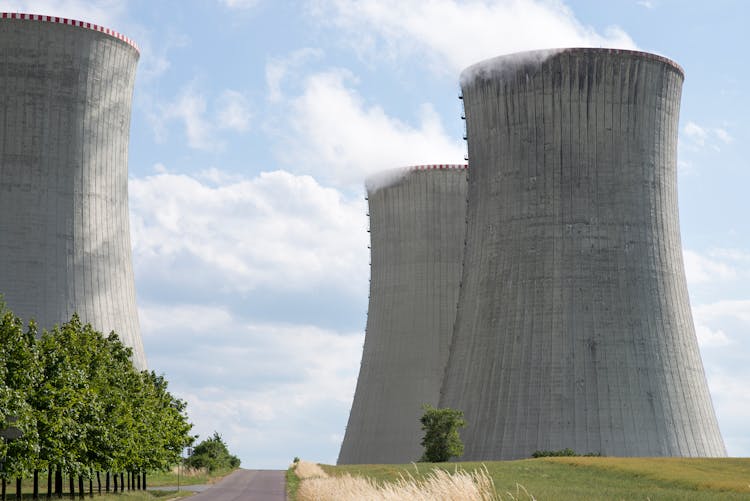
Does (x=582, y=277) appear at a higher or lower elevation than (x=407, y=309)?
lower

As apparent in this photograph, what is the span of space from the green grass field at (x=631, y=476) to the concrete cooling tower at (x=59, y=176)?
1387 centimetres

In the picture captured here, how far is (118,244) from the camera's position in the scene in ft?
152

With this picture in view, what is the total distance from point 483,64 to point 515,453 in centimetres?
1612

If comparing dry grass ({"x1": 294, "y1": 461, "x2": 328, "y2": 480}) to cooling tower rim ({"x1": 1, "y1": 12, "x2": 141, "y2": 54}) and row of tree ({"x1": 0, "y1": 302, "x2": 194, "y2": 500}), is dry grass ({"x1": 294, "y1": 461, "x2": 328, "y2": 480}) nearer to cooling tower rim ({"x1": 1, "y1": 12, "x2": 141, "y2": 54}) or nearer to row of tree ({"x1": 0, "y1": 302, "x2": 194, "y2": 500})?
A: row of tree ({"x1": 0, "y1": 302, "x2": 194, "y2": 500})

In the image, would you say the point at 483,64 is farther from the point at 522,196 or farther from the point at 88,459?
the point at 88,459

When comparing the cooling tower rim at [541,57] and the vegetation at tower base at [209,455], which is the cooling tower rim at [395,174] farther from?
the vegetation at tower base at [209,455]

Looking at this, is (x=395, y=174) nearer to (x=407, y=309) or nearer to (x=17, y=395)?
(x=407, y=309)

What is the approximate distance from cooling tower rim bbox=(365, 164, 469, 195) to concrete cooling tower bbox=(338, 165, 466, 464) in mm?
61

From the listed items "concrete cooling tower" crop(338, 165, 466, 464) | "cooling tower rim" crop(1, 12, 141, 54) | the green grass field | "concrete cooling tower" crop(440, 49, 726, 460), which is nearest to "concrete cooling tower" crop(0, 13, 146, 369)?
"cooling tower rim" crop(1, 12, 141, 54)

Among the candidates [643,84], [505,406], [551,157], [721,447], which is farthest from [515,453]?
[643,84]

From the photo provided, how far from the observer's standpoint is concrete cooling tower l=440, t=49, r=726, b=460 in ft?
142

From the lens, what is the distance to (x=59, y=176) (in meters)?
44.6

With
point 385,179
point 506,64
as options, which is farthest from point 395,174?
point 506,64

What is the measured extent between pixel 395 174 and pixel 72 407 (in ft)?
99.1
